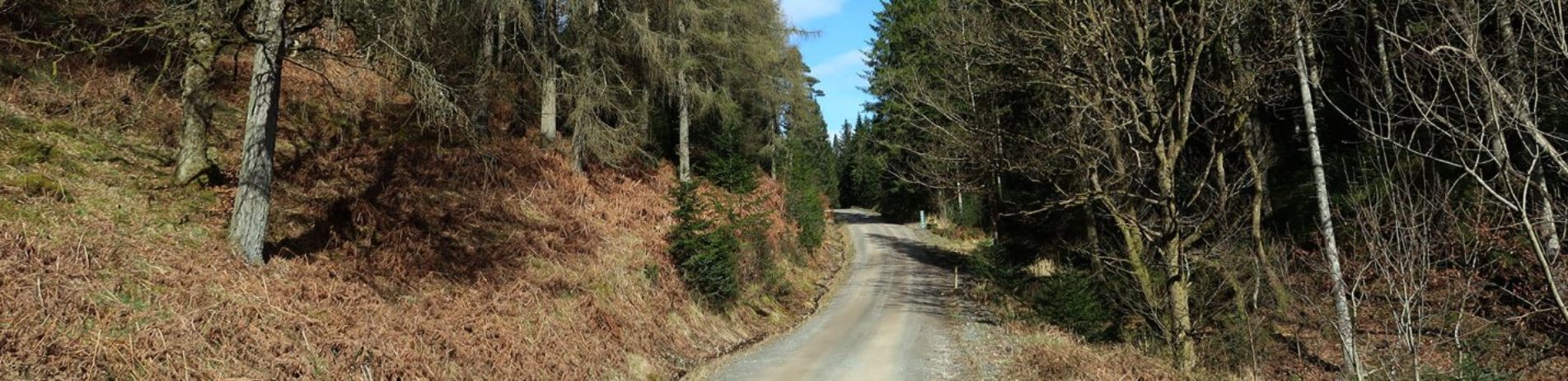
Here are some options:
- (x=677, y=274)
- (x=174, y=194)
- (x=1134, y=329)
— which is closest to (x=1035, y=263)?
(x=1134, y=329)

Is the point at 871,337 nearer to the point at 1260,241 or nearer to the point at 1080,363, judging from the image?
the point at 1080,363

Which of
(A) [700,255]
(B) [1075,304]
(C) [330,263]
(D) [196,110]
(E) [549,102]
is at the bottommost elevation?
(B) [1075,304]

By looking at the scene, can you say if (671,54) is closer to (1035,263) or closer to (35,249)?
(1035,263)

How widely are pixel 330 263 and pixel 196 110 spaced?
2.67m

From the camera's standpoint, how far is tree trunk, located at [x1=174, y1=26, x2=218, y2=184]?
9039 mm

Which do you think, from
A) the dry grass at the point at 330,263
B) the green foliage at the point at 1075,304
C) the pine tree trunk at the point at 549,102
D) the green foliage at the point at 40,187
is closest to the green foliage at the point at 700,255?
the dry grass at the point at 330,263

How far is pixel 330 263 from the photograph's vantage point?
29.4ft

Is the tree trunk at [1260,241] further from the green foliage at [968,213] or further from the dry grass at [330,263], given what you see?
the green foliage at [968,213]

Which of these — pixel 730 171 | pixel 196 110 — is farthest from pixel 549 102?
pixel 196 110

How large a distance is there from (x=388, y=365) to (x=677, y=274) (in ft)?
25.8

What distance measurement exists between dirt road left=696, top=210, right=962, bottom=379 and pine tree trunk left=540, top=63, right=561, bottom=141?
7800 mm

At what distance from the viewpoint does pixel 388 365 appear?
7.66 metres

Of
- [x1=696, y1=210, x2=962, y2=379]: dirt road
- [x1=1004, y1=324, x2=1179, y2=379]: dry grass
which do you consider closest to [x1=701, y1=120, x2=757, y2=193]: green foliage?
[x1=696, y1=210, x2=962, y2=379]: dirt road

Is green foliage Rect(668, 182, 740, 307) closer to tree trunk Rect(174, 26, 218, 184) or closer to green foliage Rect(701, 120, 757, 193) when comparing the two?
green foliage Rect(701, 120, 757, 193)
